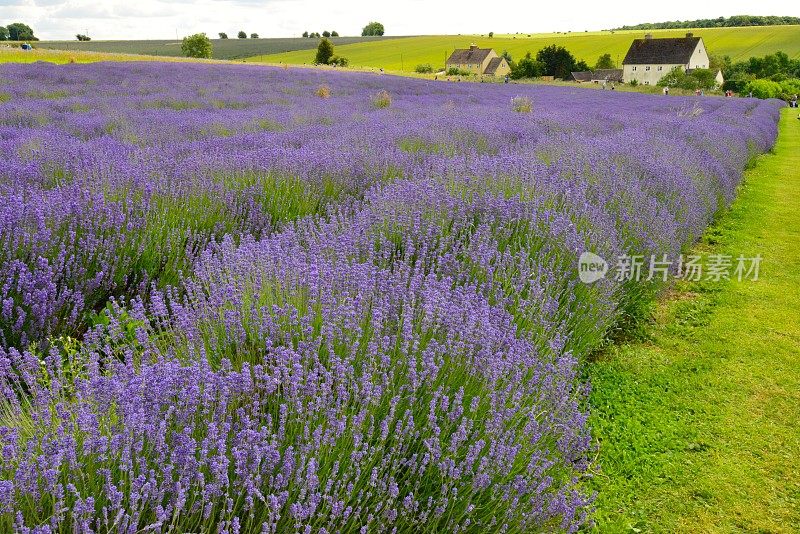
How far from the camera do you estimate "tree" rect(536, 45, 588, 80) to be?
2174 inches

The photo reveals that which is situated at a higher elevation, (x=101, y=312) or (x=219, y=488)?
(x=219, y=488)

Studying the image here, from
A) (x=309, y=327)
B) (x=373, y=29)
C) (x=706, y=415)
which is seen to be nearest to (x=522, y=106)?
(x=706, y=415)

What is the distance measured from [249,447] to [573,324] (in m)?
2.19

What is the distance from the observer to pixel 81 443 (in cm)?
156

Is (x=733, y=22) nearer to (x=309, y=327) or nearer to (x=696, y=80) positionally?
(x=696, y=80)

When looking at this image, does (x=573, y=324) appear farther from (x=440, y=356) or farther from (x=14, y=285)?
(x=14, y=285)

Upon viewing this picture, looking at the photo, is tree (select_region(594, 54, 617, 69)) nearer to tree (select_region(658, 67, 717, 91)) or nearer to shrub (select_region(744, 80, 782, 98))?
tree (select_region(658, 67, 717, 91))

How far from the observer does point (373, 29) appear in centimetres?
11262

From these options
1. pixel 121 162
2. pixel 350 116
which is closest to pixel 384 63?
pixel 350 116

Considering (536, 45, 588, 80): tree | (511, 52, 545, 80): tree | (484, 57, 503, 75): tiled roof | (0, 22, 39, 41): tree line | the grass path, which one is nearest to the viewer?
the grass path

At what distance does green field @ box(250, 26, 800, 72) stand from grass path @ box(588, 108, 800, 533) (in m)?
64.5

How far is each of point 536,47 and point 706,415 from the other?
8849 centimetres

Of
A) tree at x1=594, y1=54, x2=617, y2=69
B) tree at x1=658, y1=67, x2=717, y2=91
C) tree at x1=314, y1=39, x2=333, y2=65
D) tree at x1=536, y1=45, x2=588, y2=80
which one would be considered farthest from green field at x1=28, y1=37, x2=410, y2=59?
tree at x1=658, y1=67, x2=717, y2=91

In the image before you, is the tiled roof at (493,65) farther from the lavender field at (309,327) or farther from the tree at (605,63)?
the lavender field at (309,327)
